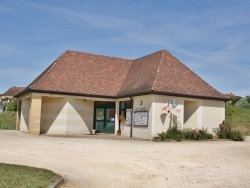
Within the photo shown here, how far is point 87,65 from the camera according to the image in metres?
28.4

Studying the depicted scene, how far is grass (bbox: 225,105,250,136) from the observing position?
3159 centimetres

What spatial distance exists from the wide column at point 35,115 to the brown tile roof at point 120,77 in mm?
827

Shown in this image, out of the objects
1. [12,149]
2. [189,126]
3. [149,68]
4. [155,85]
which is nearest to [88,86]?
[149,68]

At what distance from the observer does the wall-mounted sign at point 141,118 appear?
22194 millimetres

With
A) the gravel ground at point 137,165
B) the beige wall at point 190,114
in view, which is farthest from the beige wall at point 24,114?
the gravel ground at point 137,165

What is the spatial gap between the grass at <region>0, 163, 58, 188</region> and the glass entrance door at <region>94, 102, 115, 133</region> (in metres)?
17.9

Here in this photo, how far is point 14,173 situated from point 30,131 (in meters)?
15.4

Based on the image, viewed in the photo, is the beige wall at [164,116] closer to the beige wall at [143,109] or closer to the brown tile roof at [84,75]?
the beige wall at [143,109]

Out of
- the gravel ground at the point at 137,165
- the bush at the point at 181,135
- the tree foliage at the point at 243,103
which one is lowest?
the gravel ground at the point at 137,165

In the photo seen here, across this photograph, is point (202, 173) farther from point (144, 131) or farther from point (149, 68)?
point (149, 68)

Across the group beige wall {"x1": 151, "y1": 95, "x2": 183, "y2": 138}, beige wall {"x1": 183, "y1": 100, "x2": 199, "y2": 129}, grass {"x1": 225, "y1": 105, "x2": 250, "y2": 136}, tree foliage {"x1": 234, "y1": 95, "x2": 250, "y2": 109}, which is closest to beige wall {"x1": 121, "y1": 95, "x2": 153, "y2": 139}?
beige wall {"x1": 151, "y1": 95, "x2": 183, "y2": 138}

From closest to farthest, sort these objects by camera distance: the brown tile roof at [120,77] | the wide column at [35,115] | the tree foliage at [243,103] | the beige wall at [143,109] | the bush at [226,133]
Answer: the beige wall at [143,109] → the bush at [226,133] → the brown tile roof at [120,77] → the wide column at [35,115] → the tree foliage at [243,103]

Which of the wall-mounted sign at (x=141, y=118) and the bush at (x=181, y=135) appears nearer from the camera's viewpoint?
the bush at (x=181, y=135)

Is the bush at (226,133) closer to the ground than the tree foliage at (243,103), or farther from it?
closer to the ground
